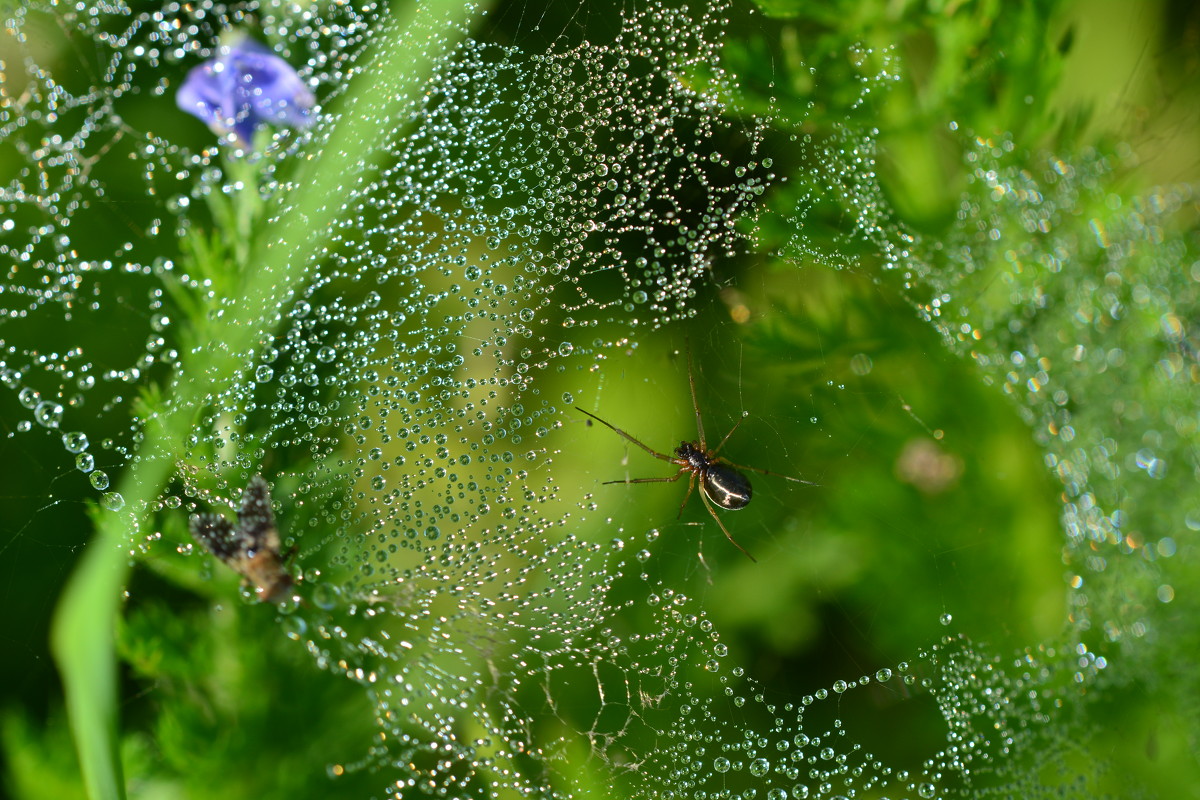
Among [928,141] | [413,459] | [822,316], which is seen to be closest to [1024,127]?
[928,141]

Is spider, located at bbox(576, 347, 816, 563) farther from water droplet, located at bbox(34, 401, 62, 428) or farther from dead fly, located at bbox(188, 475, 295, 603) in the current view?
water droplet, located at bbox(34, 401, 62, 428)

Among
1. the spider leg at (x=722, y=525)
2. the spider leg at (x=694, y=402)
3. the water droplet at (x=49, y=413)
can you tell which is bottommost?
the water droplet at (x=49, y=413)

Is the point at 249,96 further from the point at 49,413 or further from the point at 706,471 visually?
the point at 706,471

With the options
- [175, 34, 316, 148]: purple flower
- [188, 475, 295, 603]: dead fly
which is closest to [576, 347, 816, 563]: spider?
[188, 475, 295, 603]: dead fly

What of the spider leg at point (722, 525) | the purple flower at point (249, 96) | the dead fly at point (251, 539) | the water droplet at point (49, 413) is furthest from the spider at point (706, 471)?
the water droplet at point (49, 413)

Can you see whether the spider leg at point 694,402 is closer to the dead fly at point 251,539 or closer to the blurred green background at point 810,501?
the blurred green background at point 810,501

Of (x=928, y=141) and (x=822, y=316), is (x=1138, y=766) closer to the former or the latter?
(x=822, y=316)
